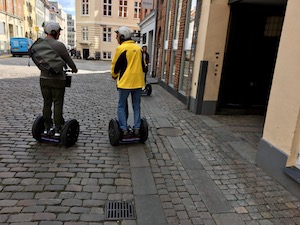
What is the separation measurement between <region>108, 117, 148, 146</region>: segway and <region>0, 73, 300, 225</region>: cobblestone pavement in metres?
0.11

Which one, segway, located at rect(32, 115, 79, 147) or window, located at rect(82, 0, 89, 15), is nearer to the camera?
segway, located at rect(32, 115, 79, 147)

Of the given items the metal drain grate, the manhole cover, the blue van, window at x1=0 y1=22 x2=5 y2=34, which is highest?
window at x1=0 y1=22 x2=5 y2=34

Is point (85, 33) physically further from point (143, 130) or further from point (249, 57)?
point (143, 130)

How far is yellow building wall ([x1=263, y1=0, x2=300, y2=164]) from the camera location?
132 inches

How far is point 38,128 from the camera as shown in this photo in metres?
4.27

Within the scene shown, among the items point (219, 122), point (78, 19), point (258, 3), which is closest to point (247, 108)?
point (219, 122)

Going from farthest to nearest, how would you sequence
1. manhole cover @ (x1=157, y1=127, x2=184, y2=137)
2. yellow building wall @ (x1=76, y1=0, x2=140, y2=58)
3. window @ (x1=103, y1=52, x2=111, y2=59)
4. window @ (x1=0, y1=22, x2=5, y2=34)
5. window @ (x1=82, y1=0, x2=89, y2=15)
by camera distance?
window @ (x1=103, y1=52, x2=111, y2=59) < window @ (x1=82, y1=0, x2=89, y2=15) < yellow building wall @ (x1=76, y1=0, x2=140, y2=58) < window @ (x1=0, y1=22, x2=5, y2=34) < manhole cover @ (x1=157, y1=127, x2=184, y2=137)

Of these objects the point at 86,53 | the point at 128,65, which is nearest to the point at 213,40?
the point at 128,65

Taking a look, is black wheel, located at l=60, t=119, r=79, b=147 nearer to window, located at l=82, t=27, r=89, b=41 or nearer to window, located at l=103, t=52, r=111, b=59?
window, located at l=103, t=52, r=111, b=59

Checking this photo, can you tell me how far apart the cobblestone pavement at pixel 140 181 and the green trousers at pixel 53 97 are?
45 centimetres

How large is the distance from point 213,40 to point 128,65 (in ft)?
10.8

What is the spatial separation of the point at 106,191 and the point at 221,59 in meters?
4.94

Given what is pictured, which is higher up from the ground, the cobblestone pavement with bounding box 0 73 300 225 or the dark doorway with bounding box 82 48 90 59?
the dark doorway with bounding box 82 48 90 59

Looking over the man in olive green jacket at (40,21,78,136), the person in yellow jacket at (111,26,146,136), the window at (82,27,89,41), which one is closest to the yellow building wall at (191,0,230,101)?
the person in yellow jacket at (111,26,146,136)
